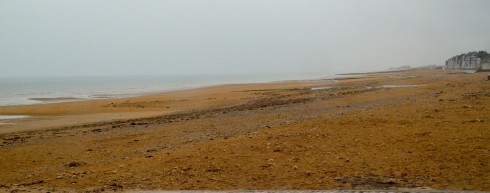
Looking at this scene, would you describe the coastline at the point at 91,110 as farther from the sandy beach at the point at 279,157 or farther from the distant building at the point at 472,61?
the distant building at the point at 472,61

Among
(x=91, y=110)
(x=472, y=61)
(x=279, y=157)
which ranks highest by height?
(x=472, y=61)

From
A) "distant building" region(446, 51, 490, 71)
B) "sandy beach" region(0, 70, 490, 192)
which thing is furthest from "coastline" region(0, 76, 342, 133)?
"distant building" region(446, 51, 490, 71)

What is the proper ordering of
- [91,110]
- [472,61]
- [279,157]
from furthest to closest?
[472,61] → [91,110] → [279,157]

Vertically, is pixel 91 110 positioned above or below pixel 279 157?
below

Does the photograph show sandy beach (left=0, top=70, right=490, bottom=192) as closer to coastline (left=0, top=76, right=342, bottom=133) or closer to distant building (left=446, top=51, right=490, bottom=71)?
coastline (left=0, top=76, right=342, bottom=133)

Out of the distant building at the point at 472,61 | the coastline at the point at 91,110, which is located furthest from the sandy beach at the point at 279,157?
the distant building at the point at 472,61

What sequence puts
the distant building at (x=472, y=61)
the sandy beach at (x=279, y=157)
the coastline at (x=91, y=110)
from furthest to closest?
the distant building at (x=472, y=61) < the coastline at (x=91, y=110) < the sandy beach at (x=279, y=157)

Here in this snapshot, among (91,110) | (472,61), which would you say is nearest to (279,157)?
(91,110)

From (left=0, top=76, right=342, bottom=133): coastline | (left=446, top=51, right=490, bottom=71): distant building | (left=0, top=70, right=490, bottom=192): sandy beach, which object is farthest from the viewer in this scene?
(left=446, top=51, right=490, bottom=71): distant building

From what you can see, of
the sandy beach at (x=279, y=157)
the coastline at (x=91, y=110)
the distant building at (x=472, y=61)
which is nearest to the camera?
the sandy beach at (x=279, y=157)

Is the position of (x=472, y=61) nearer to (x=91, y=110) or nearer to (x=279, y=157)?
(x=91, y=110)

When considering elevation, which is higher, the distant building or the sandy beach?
the distant building

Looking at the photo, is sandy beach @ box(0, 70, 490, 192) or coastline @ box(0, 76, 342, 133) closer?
sandy beach @ box(0, 70, 490, 192)

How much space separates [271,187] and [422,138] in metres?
6.08
